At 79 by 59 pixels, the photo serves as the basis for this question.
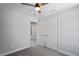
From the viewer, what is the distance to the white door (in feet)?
7.63

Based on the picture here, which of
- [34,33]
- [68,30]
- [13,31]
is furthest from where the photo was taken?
Answer: [68,30]

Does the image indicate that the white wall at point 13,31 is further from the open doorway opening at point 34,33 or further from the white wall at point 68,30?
the white wall at point 68,30

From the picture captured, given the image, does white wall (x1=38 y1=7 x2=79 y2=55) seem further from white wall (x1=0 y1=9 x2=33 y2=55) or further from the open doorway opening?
white wall (x1=0 y1=9 x2=33 y2=55)

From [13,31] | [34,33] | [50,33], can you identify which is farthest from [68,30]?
[13,31]

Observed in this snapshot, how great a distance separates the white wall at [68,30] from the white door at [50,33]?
0.11 meters

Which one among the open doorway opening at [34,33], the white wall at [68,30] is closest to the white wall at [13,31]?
the open doorway opening at [34,33]

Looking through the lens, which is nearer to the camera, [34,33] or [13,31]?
[34,33]

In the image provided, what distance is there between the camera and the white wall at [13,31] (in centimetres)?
235

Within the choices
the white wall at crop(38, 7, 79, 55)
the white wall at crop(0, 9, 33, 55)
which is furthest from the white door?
the white wall at crop(0, 9, 33, 55)

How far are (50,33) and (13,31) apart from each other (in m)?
1.20

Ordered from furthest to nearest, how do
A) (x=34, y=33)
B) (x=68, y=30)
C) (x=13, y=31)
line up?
1. (x=68, y=30)
2. (x=13, y=31)
3. (x=34, y=33)

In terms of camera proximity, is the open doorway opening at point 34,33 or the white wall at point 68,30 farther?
the white wall at point 68,30

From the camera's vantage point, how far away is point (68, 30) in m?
2.71

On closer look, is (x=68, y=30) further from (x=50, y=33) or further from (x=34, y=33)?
(x=34, y=33)
